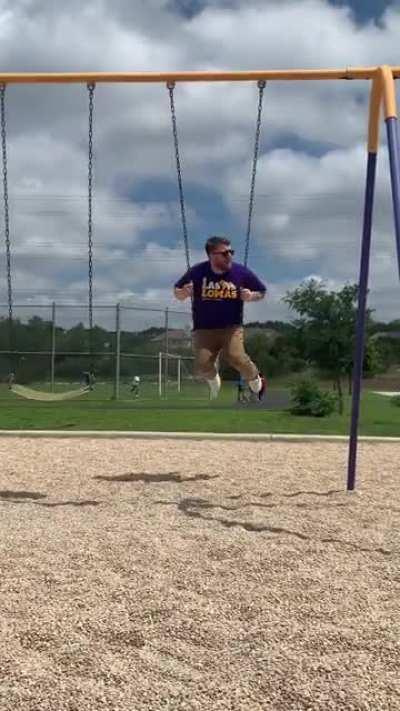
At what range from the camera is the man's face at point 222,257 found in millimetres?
5473

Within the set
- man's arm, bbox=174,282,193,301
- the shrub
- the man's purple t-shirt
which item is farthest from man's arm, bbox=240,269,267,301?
the shrub

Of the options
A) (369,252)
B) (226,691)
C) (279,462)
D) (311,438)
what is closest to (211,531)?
(226,691)

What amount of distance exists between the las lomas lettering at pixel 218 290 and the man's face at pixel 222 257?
0.32 ft

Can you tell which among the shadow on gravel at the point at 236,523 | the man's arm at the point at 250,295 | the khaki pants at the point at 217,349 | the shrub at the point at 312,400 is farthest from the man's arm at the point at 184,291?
the shrub at the point at 312,400

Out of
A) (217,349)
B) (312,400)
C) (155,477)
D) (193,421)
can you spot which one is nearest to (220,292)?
(217,349)

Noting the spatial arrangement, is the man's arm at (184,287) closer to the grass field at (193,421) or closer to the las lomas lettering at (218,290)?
the las lomas lettering at (218,290)

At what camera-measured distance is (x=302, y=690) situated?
2.25m

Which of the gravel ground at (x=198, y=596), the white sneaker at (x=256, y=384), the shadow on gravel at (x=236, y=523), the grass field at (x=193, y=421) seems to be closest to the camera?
the gravel ground at (x=198, y=596)

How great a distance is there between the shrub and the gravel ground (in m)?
6.50

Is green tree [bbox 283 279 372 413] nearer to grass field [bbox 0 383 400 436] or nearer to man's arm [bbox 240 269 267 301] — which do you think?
grass field [bbox 0 383 400 436]

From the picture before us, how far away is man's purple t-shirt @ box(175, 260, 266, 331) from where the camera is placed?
216 inches

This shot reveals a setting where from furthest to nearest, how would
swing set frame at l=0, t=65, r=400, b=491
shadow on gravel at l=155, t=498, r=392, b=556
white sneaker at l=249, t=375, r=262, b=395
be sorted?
white sneaker at l=249, t=375, r=262, b=395 → swing set frame at l=0, t=65, r=400, b=491 → shadow on gravel at l=155, t=498, r=392, b=556

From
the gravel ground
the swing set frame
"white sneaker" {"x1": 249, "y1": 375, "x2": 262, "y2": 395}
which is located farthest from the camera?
"white sneaker" {"x1": 249, "y1": 375, "x2": 262, "y2": 395}

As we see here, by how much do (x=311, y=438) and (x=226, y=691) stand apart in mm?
6695
